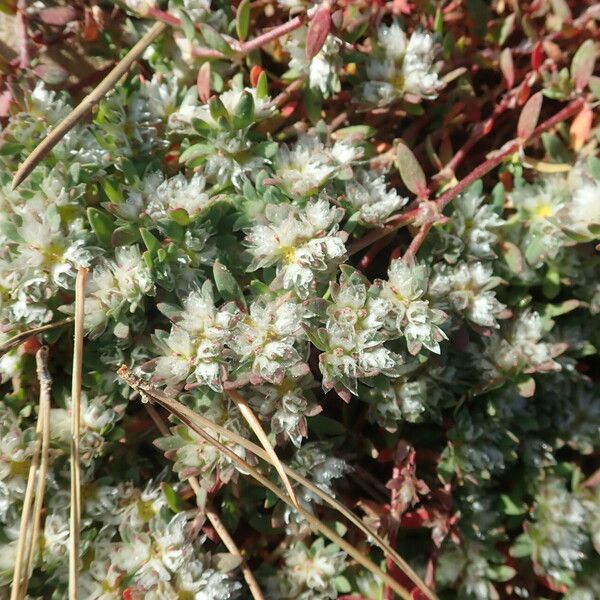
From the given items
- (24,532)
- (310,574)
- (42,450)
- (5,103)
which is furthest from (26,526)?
(5,103)

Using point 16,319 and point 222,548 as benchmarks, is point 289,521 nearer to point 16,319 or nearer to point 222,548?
point 222,548

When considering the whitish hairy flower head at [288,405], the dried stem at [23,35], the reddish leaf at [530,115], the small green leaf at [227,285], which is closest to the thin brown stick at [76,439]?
the small green leaf at [227,285]

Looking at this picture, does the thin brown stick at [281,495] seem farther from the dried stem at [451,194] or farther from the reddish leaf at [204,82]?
the reddish leaf at [204,82]

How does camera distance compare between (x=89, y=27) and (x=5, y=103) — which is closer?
(x=5, y=103)

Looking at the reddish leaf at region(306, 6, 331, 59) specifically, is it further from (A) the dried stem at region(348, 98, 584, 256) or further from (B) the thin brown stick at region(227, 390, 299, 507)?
(B) the thin brown stick at region(227, 390, 299, 507)

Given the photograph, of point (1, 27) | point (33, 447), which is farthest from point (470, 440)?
point (1, 27)

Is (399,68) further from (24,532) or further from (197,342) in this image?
(24,532)
